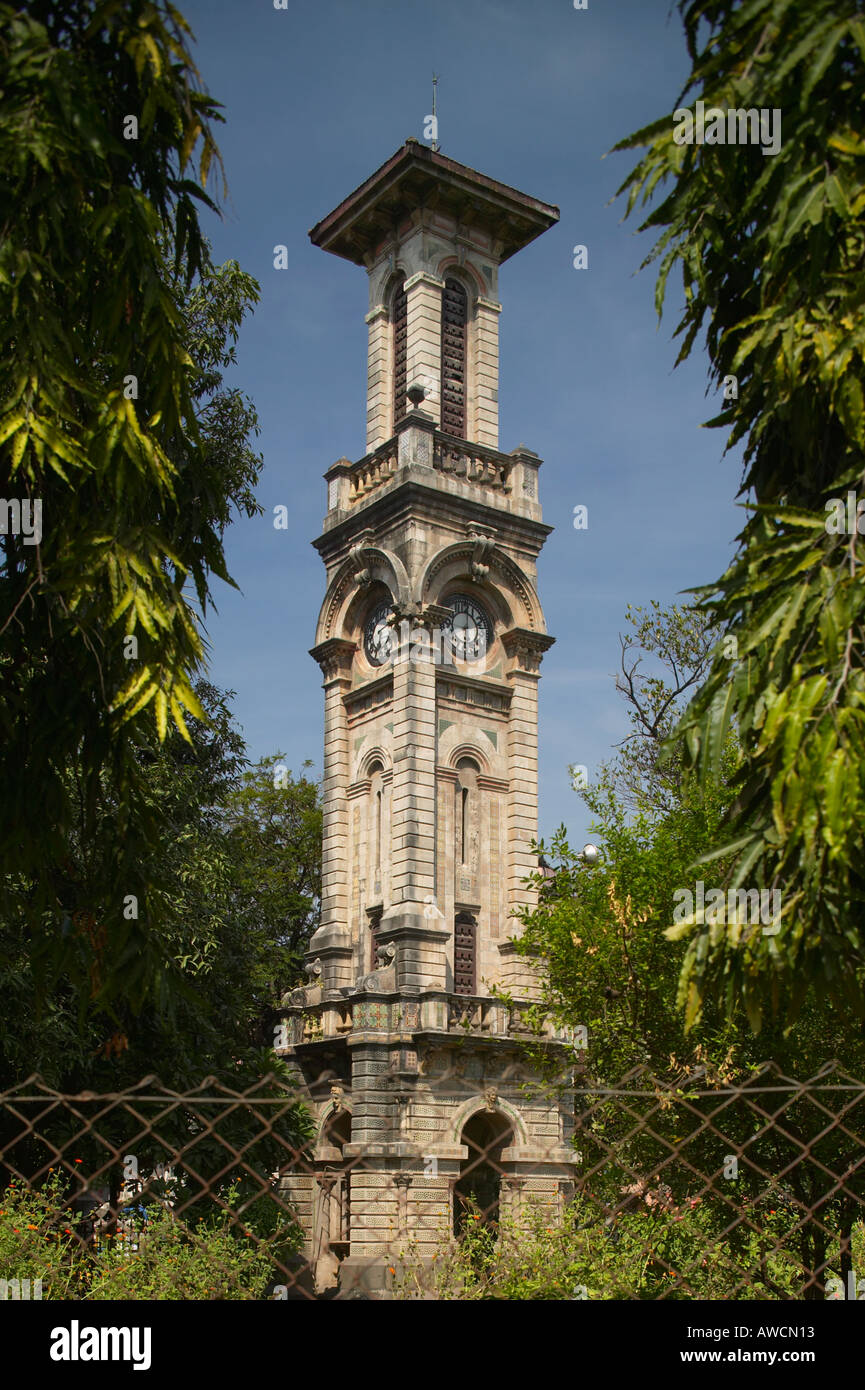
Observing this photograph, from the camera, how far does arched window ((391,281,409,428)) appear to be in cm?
3456

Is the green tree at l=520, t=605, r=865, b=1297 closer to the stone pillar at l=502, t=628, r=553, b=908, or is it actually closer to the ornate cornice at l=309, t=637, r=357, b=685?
the stone pillar at l=502, t=628, r=553, b=908

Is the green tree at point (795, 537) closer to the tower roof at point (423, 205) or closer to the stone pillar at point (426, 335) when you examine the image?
the stone pillar at point (426, 335)

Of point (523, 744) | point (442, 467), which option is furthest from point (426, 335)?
point (523, 744)

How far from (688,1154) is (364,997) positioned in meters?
12.7

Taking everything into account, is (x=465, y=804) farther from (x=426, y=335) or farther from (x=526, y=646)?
(x=426, y=335)

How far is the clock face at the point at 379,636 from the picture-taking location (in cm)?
3156

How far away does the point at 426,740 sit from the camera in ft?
98.7

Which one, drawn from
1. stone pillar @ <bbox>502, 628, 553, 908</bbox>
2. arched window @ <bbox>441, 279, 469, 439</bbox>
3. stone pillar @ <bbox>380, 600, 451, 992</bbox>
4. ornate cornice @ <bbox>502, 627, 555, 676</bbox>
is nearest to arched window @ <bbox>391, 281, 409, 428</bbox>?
arched window @ <bbox>441, 279, 469, 439</bbox>

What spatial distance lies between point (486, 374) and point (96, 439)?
29.7 metres

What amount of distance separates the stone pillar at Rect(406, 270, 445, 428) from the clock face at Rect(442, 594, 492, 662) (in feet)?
16.8

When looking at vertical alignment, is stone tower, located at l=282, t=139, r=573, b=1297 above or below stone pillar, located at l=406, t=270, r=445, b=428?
below

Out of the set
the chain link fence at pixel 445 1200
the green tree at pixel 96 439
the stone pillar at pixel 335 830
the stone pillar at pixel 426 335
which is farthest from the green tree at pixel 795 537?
the stone pillar at pixel 426 335

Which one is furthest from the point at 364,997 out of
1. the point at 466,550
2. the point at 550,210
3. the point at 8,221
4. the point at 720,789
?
the point at 8,221
